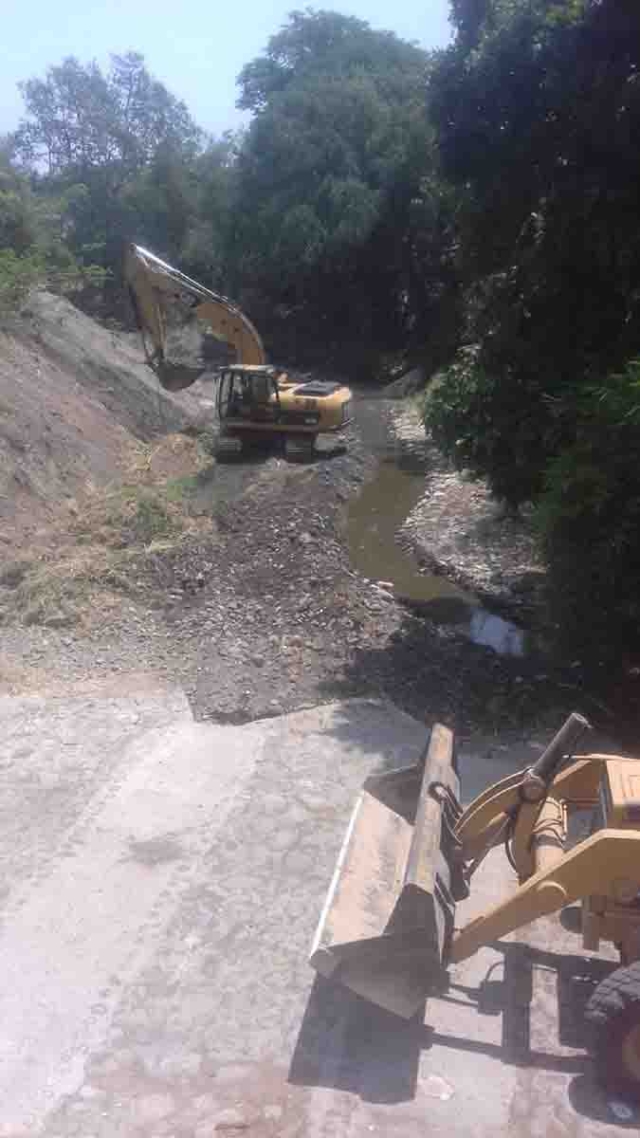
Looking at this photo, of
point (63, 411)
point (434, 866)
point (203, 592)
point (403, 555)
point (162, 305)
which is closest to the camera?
point (434, 866)

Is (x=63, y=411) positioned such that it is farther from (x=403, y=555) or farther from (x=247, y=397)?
(x=403, y=555)

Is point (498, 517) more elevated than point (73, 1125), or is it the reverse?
point (73, 1125)

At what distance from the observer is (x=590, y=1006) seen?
5.03 meters

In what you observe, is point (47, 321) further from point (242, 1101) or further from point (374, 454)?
point (242, 1101)

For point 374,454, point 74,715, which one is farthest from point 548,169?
point 374,454

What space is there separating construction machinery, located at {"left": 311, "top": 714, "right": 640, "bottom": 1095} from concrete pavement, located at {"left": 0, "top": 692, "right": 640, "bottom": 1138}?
331 millimetres

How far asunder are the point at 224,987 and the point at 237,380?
54.1ft

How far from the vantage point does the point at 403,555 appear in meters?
17.4

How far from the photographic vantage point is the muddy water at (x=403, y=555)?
14.1 meters

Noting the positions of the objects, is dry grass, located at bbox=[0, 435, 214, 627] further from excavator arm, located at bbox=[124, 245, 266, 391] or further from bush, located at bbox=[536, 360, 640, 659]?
bush, located at bbox=[536, 360, 640, 659]

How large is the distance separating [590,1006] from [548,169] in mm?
8466

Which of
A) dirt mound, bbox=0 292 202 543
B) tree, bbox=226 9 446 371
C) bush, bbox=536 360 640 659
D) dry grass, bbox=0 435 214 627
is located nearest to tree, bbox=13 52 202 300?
tree, bbox=226 9 446 371

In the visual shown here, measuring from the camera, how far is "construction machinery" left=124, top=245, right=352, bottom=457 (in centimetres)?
2055

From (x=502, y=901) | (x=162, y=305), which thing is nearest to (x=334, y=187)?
(x=162, y=305)
